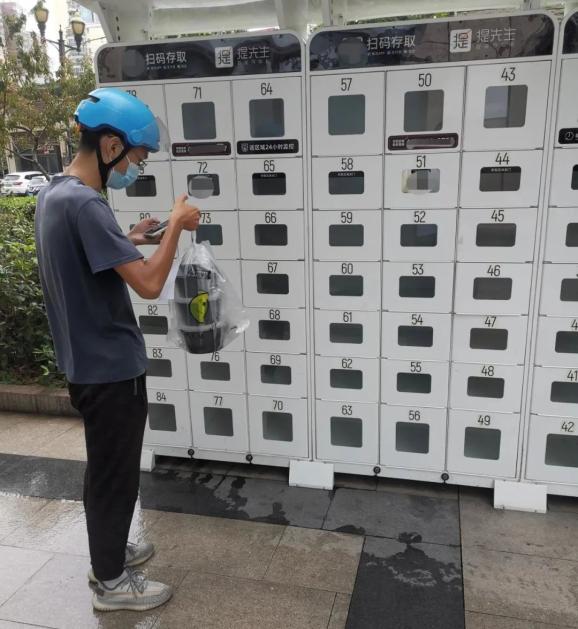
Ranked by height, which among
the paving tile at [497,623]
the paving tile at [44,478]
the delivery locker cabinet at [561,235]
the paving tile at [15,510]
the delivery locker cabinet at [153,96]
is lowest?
the paving tile at [44,478]

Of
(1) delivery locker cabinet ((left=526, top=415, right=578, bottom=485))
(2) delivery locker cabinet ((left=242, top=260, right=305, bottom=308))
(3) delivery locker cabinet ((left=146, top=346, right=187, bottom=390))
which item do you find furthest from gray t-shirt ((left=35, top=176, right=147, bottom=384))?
(1) delivery locker cabinet ((left=526, top=415, right=578, bottom=485))

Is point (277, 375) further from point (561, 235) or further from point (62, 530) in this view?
point (561, 235)

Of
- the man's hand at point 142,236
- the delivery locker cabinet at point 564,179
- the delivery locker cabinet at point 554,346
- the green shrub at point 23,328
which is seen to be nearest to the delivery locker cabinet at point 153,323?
the man's hand at point 142,236

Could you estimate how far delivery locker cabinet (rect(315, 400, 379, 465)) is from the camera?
11.9 feet

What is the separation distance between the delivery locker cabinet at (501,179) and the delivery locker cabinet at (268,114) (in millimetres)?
989

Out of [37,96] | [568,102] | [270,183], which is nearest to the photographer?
[568,102]

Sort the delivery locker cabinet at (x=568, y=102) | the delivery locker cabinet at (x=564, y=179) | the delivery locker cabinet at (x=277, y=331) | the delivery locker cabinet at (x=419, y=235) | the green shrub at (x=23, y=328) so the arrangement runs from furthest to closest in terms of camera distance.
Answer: the green shrub at (x=23, y=328) → the delivery locker cabinet at (x=277, y=331) → the delivery locker cabinet at (x=419, y=235) → the delivery locker cabinet at (x=564, y=179) → the delivery locker cabinet at (x=568, y=102)

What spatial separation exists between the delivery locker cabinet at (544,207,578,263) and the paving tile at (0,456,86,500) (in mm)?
3357

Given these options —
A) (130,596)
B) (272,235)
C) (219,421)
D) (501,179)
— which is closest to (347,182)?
(272,235)

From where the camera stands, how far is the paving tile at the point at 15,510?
11.2 feet

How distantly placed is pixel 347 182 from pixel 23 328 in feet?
12.1

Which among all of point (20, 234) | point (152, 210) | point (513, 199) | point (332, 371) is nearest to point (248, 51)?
point (152, 210)

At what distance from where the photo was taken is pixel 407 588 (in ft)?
9.17

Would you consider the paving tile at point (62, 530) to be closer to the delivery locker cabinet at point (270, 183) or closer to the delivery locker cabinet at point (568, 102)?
the delivery locker cabinet at point (270, 183)
